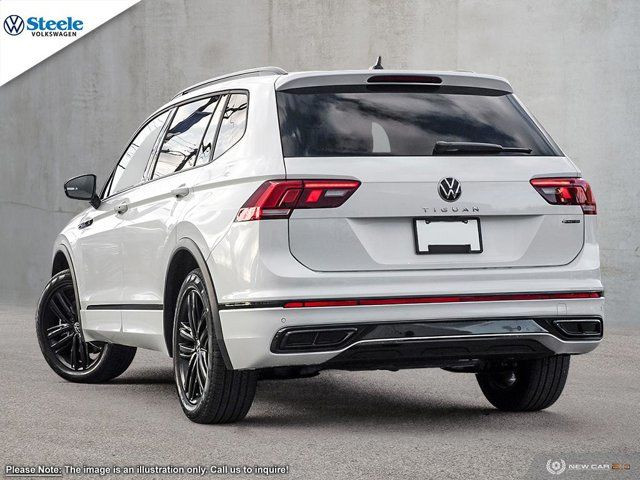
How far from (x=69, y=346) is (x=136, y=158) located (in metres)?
1.66

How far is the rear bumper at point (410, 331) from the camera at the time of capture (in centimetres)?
560

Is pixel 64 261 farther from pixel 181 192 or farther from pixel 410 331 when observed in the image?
pixel 410 331

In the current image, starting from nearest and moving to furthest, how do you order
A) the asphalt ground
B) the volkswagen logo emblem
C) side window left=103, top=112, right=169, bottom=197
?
the asphalt ground, the volkswagen logo emblem, side window left=103, top=112, right=169, bottom=197

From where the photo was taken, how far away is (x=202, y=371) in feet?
20.5

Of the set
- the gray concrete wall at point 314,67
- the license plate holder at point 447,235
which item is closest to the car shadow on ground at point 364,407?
the license plate holder at point 447,235

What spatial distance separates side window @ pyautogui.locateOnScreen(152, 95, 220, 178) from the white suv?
12cm

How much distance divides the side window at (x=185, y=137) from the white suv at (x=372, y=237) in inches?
4.9

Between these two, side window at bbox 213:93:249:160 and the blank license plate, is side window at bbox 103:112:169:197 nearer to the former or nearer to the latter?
side window at bbox 213:93:249:160

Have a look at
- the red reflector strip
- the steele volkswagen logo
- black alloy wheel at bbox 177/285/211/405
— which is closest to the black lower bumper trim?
the red reflector strip

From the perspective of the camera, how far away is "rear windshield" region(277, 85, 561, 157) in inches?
Result: 231

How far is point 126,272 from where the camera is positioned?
24.6 ft

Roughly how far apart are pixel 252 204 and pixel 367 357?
0.90m

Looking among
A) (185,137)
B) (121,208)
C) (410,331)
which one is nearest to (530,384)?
(410,331)

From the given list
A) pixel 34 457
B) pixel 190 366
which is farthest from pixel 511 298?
pixel 34 457
